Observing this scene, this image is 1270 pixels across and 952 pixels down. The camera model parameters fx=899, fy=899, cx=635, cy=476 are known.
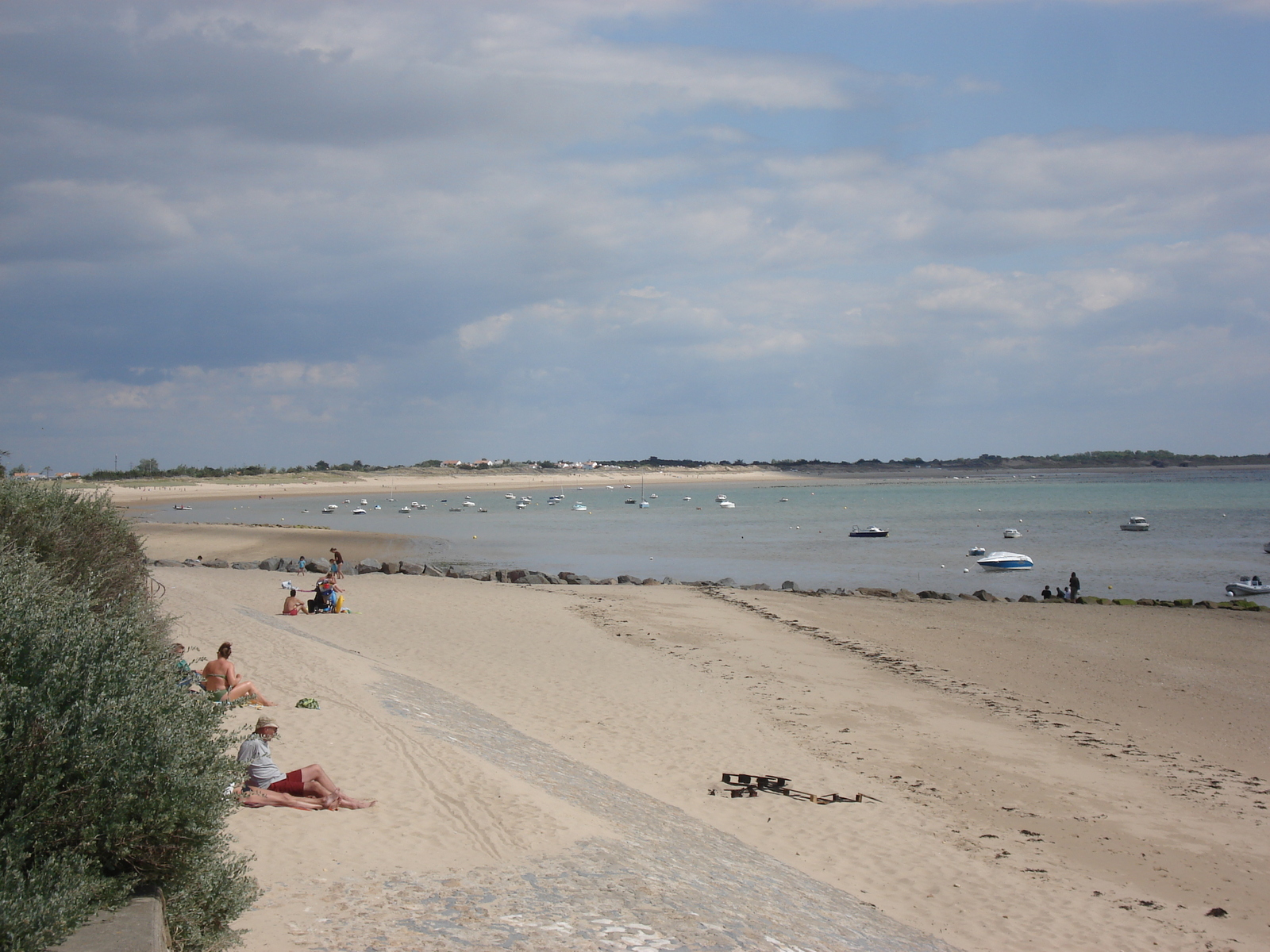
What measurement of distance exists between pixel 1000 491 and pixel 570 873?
→ 14487cm

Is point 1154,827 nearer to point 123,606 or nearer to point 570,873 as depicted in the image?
point 570,873

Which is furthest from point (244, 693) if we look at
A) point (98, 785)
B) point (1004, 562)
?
point (1004, 562)

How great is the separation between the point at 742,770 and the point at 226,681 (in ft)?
21.0

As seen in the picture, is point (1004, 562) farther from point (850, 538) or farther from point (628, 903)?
point (628, 903)

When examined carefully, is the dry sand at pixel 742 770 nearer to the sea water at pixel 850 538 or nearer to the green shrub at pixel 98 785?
the green shrub at pixel 98 785

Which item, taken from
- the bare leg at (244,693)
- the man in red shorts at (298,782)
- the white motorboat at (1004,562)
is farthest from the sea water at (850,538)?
the man in red shorts at (298,782)

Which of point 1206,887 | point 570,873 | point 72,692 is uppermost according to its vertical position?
point 72,692

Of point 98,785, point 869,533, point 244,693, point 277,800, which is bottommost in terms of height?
point 869,533

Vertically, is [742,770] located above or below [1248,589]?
above

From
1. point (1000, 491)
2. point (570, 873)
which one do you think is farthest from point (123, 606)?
point (1000, 491)

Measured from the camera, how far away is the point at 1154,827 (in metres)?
10.2

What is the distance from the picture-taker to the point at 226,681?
34.7ft

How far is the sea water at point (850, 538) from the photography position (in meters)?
38.4

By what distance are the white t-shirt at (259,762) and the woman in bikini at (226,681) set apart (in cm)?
255
